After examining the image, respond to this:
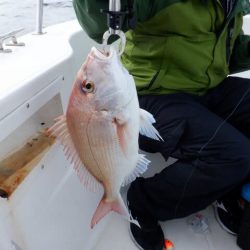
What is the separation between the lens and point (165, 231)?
4.87 feet

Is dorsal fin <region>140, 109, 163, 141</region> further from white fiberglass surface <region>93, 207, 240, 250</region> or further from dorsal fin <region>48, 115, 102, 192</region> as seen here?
white fiberglass surface <region>93, 207, 240, 250</region>

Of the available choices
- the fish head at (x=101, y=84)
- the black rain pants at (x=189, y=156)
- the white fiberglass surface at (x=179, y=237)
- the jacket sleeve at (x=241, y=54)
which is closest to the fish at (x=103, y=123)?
the fish head at (x=101, y=84)

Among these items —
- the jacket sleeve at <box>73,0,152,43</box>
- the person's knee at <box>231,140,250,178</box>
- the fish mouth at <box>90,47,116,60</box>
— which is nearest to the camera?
the fish mouth at <box>90,47,116,60</box>

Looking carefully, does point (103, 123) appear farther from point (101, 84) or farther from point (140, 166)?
point (140, 166)

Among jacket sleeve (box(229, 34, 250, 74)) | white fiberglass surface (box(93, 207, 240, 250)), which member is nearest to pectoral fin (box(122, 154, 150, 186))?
white fiberglass surface (box(93, 207, 240, 250))

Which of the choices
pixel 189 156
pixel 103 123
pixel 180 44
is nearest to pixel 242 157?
pixel 189 156

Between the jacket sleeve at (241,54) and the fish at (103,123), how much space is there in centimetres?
87

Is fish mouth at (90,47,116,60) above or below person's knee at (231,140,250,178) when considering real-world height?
above

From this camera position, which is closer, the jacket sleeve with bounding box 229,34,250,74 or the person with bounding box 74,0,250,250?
the person with bounding box 74,0,250,250

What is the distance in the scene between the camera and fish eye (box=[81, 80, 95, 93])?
0.69 m

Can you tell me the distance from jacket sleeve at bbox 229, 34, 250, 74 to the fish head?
3.12 feet

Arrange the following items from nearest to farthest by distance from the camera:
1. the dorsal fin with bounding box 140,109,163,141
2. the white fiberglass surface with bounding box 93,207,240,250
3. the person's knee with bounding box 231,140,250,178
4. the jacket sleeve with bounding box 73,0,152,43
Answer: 1. the dorsal fin with bounding box 140,109,163,141
2. the jacket sleeve with bounding box 73,0,152,43
3. the person's knee with bounding box 231,140,250,178
4. the white fiberglass surface with bounding box 93,207,240,250

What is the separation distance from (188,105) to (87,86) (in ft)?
2.22

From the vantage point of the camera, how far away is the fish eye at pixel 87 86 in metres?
0.69
